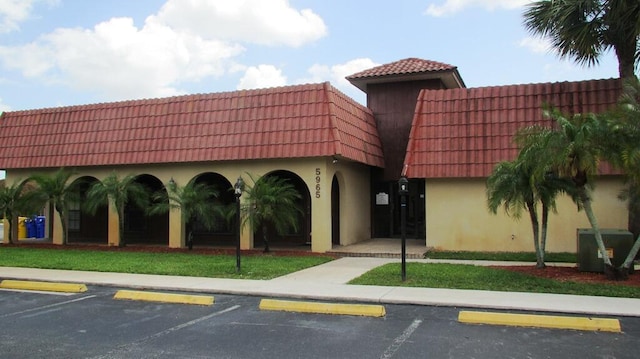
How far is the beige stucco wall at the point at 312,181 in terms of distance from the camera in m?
17.6

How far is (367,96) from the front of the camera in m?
22.7

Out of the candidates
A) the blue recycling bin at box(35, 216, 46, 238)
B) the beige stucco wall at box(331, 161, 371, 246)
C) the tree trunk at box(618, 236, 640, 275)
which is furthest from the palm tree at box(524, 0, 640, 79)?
the blue recycling bin at box(35, 216, 46, 238)

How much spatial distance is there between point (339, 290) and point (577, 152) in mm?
5288

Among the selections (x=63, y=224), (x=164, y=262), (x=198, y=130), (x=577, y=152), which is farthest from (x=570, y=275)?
(x=63, y=224)

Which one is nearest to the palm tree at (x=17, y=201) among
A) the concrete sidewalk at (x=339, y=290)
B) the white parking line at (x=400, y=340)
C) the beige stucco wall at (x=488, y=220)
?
the concrete sidewalk at (x=339, y=290)

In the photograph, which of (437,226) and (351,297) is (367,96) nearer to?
(437,226)

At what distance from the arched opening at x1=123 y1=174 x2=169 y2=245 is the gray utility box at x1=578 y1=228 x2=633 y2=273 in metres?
15.5

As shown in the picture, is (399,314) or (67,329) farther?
(399,314)

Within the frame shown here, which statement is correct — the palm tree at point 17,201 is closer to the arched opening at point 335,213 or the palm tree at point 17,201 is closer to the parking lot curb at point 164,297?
the arched opening at point 335,213

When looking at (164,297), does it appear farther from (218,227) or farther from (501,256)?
(218,227)

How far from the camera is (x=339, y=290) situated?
10.5m

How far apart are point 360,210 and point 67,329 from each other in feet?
45.4

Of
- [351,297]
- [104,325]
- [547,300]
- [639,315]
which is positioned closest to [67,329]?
[104,325]

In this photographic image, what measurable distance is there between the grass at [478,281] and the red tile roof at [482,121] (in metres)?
4.40
